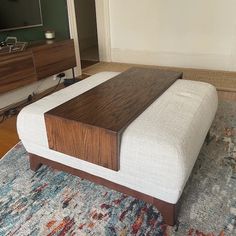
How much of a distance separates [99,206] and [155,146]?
→ 1.60 ft

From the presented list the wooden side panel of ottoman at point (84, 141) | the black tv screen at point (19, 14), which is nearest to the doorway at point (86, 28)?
the black tv screen at point (19, 14)

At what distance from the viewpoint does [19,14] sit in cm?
256

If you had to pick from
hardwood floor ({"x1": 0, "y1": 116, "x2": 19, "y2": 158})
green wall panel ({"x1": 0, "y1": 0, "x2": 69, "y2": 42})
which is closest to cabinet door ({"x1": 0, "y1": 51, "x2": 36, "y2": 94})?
hardwood floor ({"x1": 0, "y1": 116, "x2": 19, "y2": 158})

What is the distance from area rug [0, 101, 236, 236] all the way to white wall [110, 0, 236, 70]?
2240 millimetres

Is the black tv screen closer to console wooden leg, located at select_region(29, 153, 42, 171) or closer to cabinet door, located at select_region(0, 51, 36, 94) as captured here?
cabinet door, located at select_region(0, 51, 36, 94)

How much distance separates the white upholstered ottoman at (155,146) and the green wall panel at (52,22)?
5.42ft

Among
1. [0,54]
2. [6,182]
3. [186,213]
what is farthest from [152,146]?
[0,54]

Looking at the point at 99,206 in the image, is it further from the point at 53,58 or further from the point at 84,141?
the point at 53,58

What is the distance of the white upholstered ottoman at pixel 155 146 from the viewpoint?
3.36 ft

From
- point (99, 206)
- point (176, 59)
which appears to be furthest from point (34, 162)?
point (176, 59)

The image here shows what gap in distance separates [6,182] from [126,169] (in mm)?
800

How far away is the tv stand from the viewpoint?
223 centimetres

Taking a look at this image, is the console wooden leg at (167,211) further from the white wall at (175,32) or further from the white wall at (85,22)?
the white wall at (85,22)

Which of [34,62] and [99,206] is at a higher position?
[34,62]
